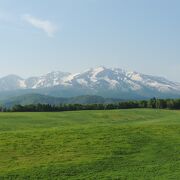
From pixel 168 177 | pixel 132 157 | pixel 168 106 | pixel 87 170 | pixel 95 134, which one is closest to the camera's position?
pixel 168 177

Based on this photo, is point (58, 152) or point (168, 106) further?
point (168, 106)

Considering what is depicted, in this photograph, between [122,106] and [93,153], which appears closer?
[93,153]

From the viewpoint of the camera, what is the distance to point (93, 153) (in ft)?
140

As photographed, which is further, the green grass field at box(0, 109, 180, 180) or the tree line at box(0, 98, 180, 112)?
the tree line at box(0, 98, 180, 112)

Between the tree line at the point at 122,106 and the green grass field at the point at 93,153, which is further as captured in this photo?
the tree line at the point at 122,106

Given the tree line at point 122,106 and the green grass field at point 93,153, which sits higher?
the tree line at point 122,106

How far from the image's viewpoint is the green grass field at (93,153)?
35156 mm

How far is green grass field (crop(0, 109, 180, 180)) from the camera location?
1384 inches

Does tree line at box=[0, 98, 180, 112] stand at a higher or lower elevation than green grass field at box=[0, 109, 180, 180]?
higher

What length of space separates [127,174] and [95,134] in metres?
17.4

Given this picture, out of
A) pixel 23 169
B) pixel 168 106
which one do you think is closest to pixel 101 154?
pixel 23 169

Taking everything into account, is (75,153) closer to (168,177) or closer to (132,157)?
(132,157)

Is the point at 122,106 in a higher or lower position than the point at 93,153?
higher

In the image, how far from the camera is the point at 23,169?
35.8 m
